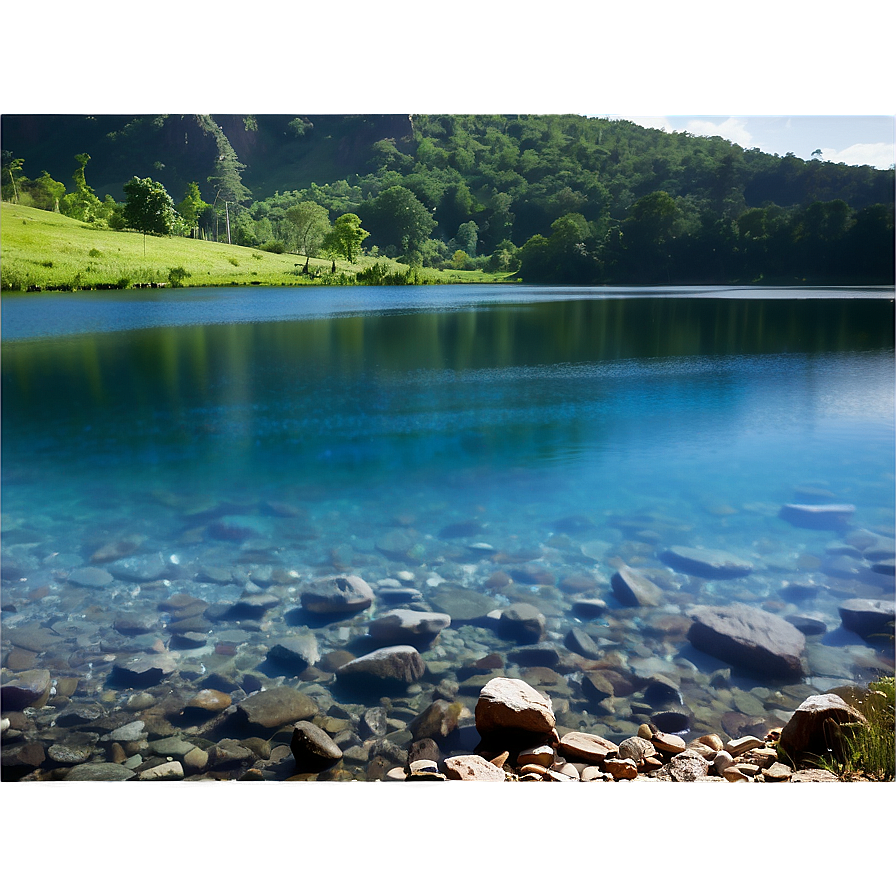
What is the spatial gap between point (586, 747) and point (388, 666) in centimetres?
89

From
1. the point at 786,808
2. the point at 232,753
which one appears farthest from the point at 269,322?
the point at 786,808

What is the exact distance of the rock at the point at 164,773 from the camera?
2771mm

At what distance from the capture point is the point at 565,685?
3.23 metres

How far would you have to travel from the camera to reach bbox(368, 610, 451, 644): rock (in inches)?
133

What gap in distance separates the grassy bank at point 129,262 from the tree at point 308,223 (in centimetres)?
8

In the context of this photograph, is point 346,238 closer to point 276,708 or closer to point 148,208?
point 148,208

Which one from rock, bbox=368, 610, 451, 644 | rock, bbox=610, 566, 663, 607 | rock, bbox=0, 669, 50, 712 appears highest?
rock, bbox=610, 566, 663, 607

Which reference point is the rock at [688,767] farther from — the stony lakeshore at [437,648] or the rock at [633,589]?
the rock at [633,589]

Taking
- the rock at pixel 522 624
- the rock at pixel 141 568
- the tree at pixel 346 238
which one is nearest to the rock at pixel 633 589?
the rock at pixel 522 624

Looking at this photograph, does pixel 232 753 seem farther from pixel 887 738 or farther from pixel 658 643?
pixel 887 738

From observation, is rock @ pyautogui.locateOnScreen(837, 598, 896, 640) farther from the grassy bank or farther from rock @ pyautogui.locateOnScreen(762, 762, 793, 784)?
the grassy bank

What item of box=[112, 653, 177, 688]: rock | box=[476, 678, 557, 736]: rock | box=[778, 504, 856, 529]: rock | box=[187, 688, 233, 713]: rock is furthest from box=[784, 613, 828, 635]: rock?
box=[112, 653, 177, 688]: rock

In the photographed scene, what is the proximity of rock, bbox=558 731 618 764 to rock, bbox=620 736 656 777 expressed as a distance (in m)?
0.03

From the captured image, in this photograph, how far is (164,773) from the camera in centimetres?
279
